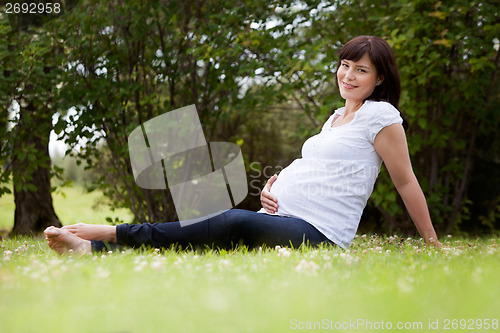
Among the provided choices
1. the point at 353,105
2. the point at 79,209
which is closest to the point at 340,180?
the point at 353,105

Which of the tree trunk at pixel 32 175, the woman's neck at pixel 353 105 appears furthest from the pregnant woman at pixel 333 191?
the tree trunk at pixel 32 175

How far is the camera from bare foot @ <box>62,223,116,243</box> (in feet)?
9.29

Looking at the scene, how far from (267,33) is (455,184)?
3617 millimetres

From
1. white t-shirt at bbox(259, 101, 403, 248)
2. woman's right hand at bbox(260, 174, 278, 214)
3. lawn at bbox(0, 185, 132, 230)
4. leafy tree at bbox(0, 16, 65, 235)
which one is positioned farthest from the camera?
lawn at bbox(0, 185, 132, 230)

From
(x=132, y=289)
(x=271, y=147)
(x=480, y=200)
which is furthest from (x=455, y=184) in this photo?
(x=132, y=289)

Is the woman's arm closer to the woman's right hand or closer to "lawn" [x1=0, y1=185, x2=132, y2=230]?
the woman's right hand

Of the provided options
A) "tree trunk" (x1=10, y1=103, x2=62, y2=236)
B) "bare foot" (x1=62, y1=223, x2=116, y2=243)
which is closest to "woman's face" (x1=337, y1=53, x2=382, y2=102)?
"bare foot" (x1=62, y1=223, x2=116, y2=243)

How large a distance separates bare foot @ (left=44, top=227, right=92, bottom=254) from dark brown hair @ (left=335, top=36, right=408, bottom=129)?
203cm

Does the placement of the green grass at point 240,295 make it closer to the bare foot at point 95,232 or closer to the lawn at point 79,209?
the bare foot at point 95,232

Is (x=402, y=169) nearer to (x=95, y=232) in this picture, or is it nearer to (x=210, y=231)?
(x=210, y=231)

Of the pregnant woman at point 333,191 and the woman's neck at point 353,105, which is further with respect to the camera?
the woman's neck at point 353,105

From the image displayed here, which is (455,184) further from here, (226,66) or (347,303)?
(347,303)

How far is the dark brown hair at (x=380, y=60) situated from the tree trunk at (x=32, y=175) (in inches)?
165

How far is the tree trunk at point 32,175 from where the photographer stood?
5973 mm
